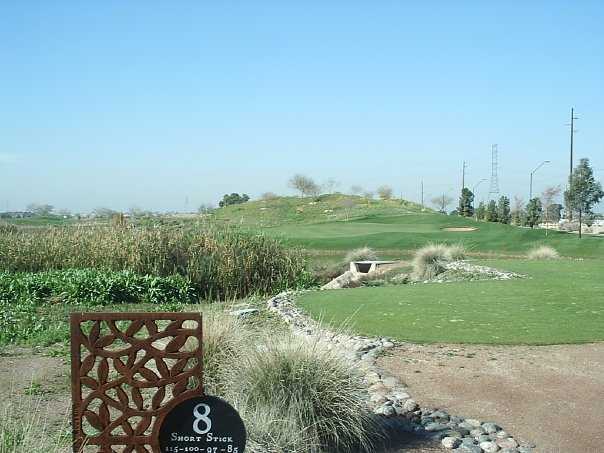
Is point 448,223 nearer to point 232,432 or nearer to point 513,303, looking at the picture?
point 513,303

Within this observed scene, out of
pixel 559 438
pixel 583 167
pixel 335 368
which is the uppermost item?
pixel 583 167

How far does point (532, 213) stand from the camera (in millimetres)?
46375

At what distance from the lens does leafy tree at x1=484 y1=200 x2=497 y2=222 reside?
48050 millimetres

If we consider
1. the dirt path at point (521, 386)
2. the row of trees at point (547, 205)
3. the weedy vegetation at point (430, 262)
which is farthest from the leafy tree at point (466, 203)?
the dirt path at point (521, 386)

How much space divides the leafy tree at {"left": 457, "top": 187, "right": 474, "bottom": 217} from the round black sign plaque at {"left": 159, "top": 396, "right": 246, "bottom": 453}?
181ft

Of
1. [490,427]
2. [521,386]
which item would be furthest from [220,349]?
[521,386]

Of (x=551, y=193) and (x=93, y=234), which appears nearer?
(x=93, y=234)

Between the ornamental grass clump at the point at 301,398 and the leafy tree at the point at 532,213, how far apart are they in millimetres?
43459

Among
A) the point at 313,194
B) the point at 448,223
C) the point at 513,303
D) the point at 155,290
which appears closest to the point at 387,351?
the point at 513,303

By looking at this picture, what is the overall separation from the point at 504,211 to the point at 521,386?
44.8m

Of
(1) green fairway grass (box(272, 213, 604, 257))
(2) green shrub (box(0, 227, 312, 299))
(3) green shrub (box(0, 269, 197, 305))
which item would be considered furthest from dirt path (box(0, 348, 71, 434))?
(1) green fairway grass (box(272, 213, 604, 257))

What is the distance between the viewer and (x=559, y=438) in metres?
5.21

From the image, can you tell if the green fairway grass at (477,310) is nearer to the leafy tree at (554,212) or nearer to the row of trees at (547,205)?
the row of trees at (547,205)

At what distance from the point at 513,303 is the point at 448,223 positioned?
30794mm
